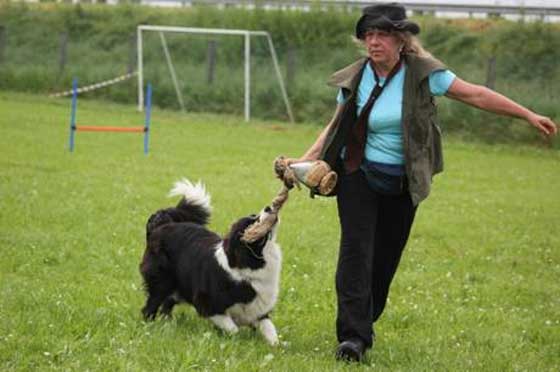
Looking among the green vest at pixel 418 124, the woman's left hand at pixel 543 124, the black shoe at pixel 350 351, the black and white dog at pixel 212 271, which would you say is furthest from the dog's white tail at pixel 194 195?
the woman's left hand at pixel 543 124

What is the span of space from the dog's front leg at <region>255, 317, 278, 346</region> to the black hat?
207 centimetres

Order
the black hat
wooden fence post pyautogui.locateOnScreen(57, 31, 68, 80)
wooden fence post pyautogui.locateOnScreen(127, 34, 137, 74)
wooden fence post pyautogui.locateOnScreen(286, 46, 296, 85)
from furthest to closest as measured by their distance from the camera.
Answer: wooden fence post pyautogui.locateOnScreen(57, 31, 68, 80), wooden fence post pyautogui.locateOnScreen(127, 34, 137, 74), wooden fence post pyautogui.locateOnScreen(286, 46, 296, 85), the black hat

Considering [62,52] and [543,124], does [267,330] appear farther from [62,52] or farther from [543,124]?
[62,52]

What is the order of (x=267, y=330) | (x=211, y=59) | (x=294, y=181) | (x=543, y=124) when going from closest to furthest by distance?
(x=543, y=124), (x=294, y=181), (x=267, y=330), (x=211, y=59)

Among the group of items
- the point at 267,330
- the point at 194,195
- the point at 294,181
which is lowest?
the point at 267,330

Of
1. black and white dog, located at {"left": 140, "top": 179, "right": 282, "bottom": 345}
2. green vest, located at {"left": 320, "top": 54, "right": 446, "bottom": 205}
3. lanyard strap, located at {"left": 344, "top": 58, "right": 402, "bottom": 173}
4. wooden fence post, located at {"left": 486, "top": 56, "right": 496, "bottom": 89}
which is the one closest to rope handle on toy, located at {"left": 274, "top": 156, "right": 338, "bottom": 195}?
lanyard strap, located at {"left": 344, "top": 58, "right": 402, "bottom": 173}

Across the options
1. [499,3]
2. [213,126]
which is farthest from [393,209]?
[499,3]

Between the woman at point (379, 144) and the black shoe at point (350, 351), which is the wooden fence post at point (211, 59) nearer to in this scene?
the woman at point (379, 144)

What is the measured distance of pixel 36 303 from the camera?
6.59 m

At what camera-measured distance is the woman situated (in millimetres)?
5688

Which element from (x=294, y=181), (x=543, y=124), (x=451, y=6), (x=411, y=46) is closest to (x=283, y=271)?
(x=294, y=181)

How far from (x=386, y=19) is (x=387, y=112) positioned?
57cm

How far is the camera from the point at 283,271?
8.58m

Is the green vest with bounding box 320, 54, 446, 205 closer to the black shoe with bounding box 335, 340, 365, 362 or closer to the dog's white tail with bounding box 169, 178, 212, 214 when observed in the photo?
the black shoe with bounding box 335, 340, 365, 362
